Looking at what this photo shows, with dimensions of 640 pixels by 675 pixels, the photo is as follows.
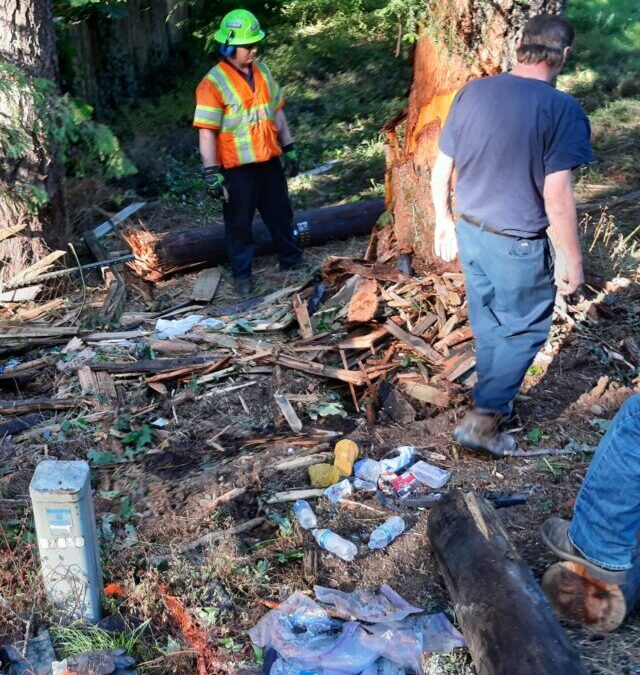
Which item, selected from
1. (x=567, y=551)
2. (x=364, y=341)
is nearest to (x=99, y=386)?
(x=364, y=341)

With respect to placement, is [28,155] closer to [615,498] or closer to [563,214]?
[563,214]

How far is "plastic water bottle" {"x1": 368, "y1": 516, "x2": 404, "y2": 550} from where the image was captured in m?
4.04

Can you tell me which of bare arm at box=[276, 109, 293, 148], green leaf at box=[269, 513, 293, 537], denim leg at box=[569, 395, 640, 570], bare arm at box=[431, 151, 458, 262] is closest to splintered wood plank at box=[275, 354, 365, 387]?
bare arm at box=[431, 151, 458, 262]

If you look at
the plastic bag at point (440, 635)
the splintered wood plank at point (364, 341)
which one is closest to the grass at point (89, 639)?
the plastic bag at point (440, 635)

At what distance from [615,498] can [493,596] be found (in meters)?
0.60

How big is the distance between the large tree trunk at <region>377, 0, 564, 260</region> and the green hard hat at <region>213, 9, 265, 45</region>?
135 centimetres

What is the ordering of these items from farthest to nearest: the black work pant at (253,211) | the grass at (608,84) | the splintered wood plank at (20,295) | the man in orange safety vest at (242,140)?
the grass at (608,84) → the black work pant at (253,211) → the splintered wood plank at (20,295) → the man in orange safety vest at (242,140)

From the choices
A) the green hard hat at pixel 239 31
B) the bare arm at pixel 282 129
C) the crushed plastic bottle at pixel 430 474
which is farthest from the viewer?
the bare arm at pixel 282 129

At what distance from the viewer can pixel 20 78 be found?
6.13 metres

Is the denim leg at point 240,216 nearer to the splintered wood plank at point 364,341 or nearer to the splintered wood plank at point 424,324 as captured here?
the splintered wood plank at point 364,341

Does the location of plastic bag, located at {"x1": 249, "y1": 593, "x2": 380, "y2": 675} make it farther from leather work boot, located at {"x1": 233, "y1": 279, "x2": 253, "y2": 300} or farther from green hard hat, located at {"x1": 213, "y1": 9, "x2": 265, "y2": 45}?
green hard hat, located at {"x1": 213, "y1": 9, "x2": 265, "y2": 45}

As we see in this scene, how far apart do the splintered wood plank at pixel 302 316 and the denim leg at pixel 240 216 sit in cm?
108

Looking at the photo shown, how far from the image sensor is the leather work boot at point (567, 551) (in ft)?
10.7

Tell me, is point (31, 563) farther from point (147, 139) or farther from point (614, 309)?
point (147, 139)
